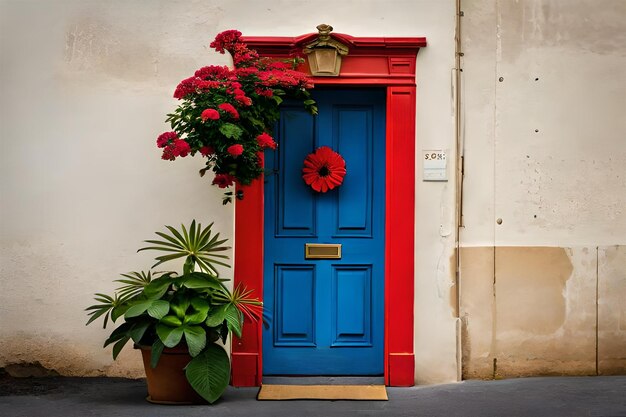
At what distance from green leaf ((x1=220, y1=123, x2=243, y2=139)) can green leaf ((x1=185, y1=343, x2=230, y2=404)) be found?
167 centimetres

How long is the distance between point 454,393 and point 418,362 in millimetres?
520

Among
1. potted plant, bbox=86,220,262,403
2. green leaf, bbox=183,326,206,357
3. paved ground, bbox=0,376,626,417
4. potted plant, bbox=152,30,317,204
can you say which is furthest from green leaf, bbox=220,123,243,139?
paved ground, bbox=0,376,626,417

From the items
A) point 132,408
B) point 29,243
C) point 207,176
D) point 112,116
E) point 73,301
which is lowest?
point 132,408

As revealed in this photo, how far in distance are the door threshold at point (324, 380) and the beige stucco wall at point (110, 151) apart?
0.41 meters

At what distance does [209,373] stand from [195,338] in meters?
0.32

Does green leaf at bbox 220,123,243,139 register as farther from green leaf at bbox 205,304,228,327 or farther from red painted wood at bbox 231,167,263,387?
green leaf at bbox 205,304,228,327

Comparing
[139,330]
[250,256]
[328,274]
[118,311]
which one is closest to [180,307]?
[139,330]

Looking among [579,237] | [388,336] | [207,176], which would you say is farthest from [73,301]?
[579,237]

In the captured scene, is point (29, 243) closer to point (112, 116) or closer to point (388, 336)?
point (112, 116)

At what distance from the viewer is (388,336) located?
816cm

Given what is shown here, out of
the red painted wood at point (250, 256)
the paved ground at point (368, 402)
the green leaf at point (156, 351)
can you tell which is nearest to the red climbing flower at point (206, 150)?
the red painted wood at point (250, 256)

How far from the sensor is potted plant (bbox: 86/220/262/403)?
7184 millimetres

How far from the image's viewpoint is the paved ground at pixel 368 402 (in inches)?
279

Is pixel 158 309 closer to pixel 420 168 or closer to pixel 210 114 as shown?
pixel 210 114
